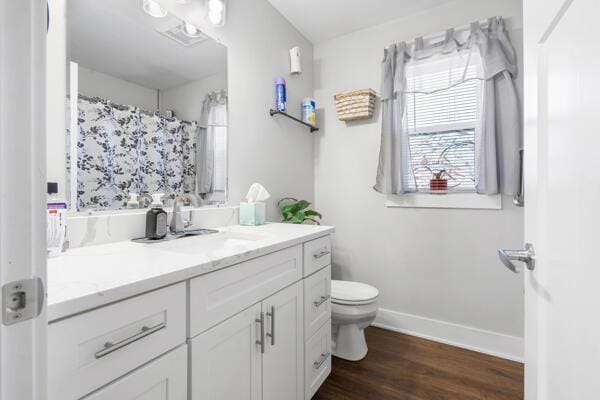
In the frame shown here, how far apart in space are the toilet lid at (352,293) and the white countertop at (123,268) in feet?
2.44

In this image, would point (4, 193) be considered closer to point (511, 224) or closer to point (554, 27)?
point (554, 27)

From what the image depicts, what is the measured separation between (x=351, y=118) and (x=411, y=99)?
473 millimetres

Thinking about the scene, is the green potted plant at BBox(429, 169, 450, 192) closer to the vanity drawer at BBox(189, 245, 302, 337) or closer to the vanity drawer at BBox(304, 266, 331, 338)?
the vanity drawer at BBox(304, 266, 331, 338)

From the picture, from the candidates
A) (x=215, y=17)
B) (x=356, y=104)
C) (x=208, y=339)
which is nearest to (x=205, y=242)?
(x=208, y=339)

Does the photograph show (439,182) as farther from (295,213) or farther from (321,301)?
(321,301)

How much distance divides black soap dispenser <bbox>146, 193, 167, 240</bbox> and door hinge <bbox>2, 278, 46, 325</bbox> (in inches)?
35.4

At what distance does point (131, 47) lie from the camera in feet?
4.20

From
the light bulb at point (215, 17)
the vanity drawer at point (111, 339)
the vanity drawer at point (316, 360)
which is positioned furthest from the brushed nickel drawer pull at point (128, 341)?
the light bulb at point (215, 17)

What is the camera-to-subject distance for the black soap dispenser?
121cm

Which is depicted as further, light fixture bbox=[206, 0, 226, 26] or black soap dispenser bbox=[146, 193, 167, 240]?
light fixture bbox=[206, 0, 226, 26]

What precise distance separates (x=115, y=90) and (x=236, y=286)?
100cm

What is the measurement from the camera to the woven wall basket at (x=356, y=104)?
87.1 inches

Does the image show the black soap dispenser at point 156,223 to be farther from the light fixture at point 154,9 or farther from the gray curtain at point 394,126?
the gray curtain at point 394,126

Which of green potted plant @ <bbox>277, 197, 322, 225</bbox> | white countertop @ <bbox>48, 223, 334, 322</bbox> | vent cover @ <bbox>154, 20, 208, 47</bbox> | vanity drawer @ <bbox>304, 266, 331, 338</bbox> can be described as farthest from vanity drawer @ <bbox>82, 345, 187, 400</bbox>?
vent cover @ <bbox>154, 20, 208, 47</bbox>
